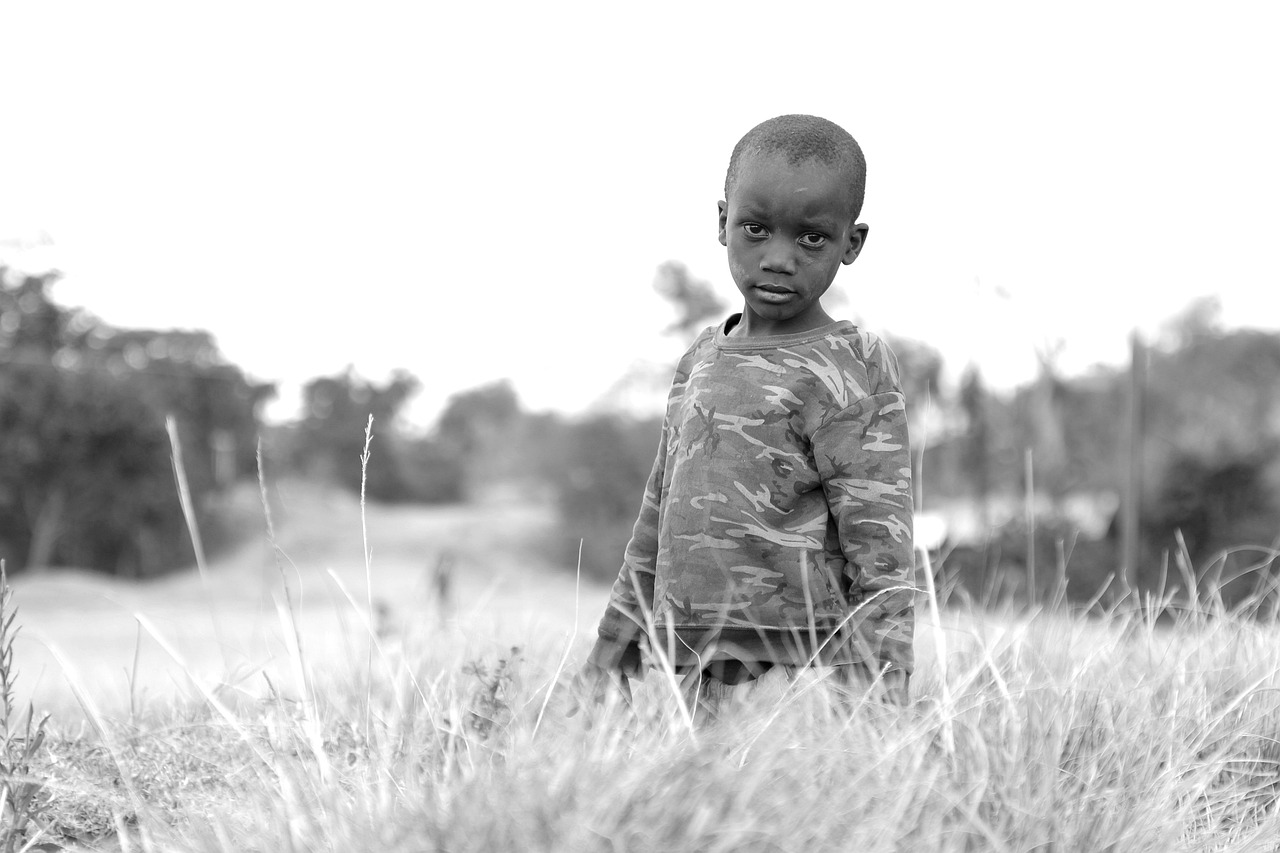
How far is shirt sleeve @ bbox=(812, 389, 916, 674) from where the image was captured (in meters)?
2.23

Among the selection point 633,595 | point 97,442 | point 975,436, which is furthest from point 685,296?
point 633,595

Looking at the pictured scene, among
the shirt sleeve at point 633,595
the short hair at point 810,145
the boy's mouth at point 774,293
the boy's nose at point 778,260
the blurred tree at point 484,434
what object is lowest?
the blurred tree at point 484,434

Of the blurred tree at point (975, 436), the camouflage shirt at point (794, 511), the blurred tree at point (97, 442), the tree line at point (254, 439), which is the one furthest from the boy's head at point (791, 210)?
Answer: the blurred tree at point (97, 442)

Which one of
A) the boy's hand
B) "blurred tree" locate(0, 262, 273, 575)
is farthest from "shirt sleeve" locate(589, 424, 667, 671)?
"blurred tree" locate(0, 262, 273, 575)

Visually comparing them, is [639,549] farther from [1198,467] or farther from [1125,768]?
[1198,467]

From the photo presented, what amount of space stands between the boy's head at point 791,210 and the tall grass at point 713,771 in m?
0.67

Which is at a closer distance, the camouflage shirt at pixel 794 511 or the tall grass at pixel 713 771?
the tall grass at pixel 713 771

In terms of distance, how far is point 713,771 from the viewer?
1733 millimetres

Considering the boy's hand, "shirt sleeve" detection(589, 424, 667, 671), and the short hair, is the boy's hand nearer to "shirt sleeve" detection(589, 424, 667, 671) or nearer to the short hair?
"shirt sleeve" detection(589, 424, 667, 671)

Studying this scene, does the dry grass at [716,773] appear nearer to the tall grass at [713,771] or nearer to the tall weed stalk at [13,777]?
the tall grass at [713,771]

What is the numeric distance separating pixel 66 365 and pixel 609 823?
2327 centimetres

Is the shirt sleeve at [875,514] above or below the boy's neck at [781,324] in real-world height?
below

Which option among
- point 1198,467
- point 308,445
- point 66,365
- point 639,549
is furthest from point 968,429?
point 639,549

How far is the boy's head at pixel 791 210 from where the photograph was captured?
2.27 metres
